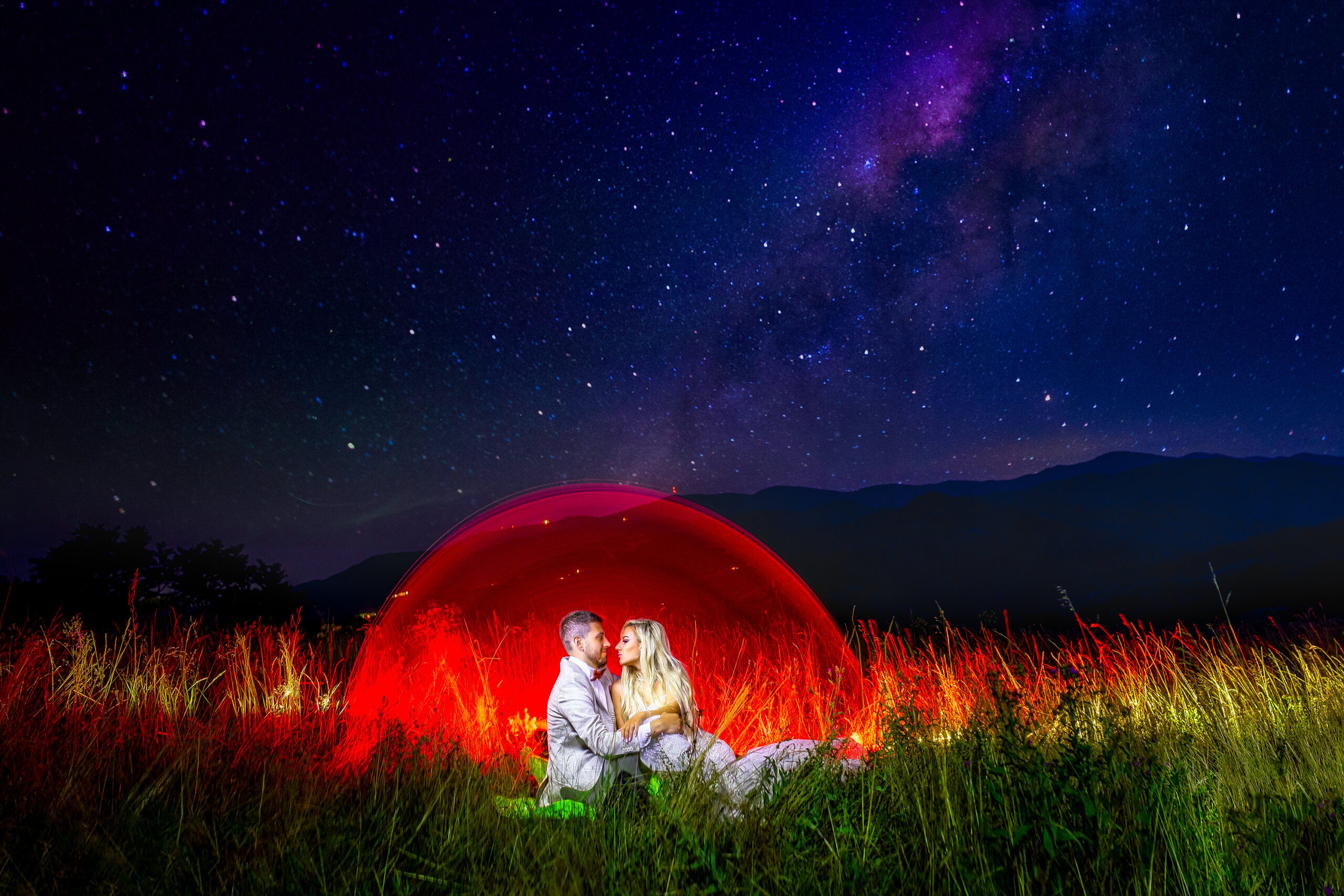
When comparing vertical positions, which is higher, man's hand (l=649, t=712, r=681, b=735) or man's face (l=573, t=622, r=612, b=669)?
man's face (l=573, t=622, r=612, b=669)

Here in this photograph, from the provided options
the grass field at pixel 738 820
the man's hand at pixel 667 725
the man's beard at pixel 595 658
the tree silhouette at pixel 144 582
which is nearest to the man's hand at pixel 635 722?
the man's hand at pixel 667 725

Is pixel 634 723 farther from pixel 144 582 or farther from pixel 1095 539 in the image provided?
pixel 1095 539

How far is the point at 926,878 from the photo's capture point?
3.28m

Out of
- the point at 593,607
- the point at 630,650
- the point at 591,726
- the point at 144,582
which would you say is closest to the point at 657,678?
the point at 630,650

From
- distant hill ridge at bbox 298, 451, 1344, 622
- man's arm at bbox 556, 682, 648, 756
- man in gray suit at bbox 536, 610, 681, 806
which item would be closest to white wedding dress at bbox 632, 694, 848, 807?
man in gray suit at bbox 536, 610, 681, 806

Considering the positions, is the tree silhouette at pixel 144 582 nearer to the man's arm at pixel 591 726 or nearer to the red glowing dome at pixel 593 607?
the red glowing dome at pixel 593 607

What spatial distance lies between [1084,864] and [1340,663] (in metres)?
8.61

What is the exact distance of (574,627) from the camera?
5.83 m

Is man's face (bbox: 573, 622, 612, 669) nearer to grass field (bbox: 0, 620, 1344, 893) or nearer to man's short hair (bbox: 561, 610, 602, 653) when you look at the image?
man's short hair (bbox: 561, 610, 602, 653)

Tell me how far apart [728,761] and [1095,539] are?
98.2 m

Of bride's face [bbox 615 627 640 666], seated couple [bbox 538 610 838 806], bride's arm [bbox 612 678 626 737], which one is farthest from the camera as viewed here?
bride's arm [bbox 612 678 626 737]

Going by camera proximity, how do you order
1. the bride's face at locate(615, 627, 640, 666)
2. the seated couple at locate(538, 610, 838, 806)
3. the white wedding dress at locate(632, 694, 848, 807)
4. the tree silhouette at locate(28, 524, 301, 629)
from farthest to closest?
1. the tree silhouette at locate(28, 524, 301, 629)
2. the bride's face at locate(615, 627, 640, 666)
3. the seated couple at locate(538, 610, 838, 806)
4. the white wedding dress at locate(632, 694, 848, 807)

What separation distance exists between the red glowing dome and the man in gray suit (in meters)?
3.47

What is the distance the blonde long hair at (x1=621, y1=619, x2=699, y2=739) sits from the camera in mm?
5934
